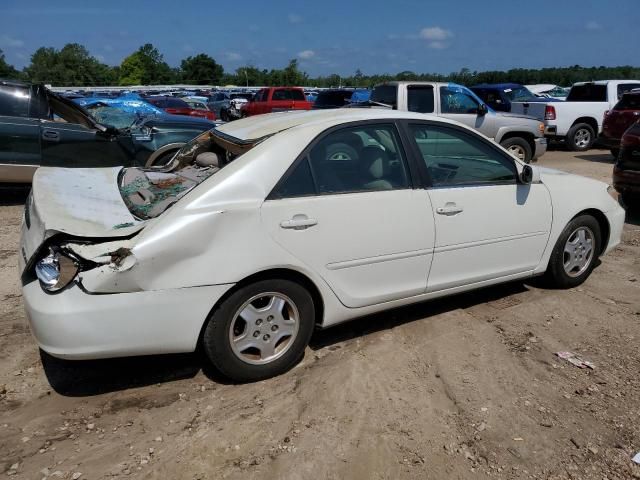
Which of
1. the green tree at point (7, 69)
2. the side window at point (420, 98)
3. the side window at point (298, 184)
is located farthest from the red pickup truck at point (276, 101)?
the green tree at point (7, 69)

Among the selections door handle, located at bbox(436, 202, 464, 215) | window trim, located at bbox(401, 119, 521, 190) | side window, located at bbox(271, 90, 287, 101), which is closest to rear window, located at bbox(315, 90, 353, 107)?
side window, located at bbox(271, 90, 287, 101)

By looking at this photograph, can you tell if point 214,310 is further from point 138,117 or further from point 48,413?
point 138,117

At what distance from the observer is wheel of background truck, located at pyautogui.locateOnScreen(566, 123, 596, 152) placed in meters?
15.3

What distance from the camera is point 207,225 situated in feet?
9.70

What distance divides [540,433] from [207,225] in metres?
2.09

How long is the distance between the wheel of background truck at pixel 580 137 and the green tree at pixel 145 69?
8745 cm

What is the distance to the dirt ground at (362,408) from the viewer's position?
2662 millimetres

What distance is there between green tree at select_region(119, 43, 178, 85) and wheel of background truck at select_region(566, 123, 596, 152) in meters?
87.4

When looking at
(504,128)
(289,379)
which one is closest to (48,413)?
(289,379)

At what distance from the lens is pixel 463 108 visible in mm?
11477

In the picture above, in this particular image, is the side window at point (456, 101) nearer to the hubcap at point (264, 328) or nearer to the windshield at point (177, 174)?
the windshield at point (177, 174)

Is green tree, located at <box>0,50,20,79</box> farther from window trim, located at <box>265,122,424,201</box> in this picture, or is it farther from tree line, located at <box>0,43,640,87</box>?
window trim, located at <box>265,122,424,201</box>

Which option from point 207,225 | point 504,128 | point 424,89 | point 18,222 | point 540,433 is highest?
point 424,89

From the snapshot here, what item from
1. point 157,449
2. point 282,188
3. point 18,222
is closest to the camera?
point 157,449
